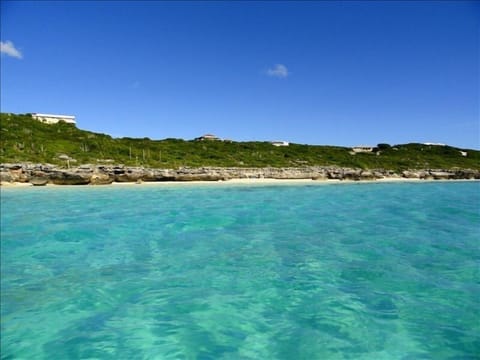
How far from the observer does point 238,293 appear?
6602 mm

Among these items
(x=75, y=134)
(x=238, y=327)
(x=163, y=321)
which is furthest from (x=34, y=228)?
(x=75, y=134)

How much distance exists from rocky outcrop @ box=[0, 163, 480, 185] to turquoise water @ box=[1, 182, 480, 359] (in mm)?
21655

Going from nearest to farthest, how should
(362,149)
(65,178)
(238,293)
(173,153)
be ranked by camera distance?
(238,293), (65,178), (173,153), (362,149)

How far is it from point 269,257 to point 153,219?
753 centimetres

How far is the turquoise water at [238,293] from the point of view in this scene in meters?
4.82

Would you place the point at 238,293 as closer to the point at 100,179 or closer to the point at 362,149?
the point at 100,179

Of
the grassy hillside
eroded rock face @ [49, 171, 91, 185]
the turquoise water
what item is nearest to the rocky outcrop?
eroded rock face @ [49, 171, 91, 185]

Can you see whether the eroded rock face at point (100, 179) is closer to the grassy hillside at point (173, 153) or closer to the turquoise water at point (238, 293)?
the grassy hillside at point (173, 153)

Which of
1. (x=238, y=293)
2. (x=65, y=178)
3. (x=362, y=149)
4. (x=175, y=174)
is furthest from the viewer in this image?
(x=362, y=149)

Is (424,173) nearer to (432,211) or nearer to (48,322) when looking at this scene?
(432,211)

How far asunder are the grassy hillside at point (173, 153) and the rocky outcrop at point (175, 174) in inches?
159

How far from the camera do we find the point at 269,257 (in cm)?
902

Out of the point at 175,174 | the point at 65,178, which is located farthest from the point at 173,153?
the point at 65,178

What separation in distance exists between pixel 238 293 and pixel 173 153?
49.8m
